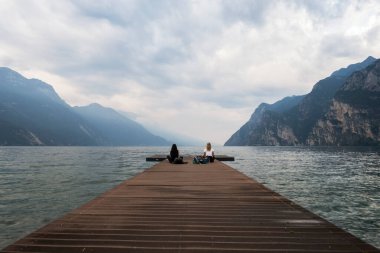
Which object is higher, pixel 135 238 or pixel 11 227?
pixel 135 238

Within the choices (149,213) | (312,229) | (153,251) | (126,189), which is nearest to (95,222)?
(149,213)

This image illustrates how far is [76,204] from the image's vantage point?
17.7m

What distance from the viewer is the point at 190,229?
7.54m

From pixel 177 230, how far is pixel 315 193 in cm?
1730

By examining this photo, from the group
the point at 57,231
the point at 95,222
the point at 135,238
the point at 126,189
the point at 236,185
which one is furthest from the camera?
the point at 236,185

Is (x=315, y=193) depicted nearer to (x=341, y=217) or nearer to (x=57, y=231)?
(x=341, y=217)

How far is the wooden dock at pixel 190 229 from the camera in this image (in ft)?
20.7

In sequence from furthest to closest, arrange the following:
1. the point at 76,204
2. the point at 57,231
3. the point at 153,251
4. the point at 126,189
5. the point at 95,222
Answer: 1. the point at 76,204
2. the point at 126,189
3. the point at 95,222
4. the point at 57,231
5. the point at 153,251

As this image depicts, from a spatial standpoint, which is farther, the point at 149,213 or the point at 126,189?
the point at 126,189

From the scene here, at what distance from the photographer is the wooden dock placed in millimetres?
6301

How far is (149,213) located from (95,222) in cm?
168

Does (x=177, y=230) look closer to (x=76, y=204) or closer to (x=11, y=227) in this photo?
(x=11, y=227)

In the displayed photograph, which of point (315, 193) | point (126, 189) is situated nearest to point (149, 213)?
point (126, 189)

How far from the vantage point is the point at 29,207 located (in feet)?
54.4
